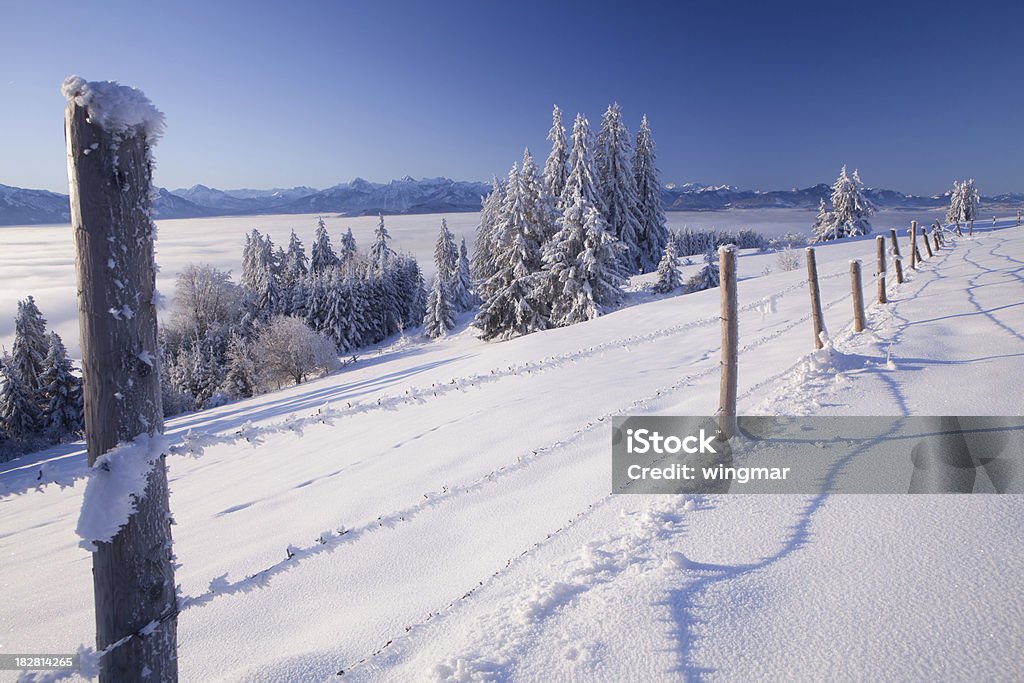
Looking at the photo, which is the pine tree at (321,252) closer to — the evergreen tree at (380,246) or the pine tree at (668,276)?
the evergreen tree at (380,246)

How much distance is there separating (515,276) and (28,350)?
28.1 meters

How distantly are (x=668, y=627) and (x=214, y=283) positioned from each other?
60.6 m

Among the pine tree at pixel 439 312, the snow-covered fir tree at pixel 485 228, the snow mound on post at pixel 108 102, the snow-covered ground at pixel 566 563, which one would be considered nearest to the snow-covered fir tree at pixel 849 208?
the snow-covered fir tree at pixel 485 228

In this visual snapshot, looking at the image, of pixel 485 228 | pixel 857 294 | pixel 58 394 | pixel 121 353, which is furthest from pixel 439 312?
pixel 121 353

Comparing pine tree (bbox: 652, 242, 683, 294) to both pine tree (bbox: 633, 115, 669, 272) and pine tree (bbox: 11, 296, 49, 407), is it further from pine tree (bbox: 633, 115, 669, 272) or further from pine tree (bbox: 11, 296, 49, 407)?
pine tree (bbox: 11, 296, 49, 407)

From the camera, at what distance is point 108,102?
1479 millimetres

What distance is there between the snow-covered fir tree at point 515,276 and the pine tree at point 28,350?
84.0 ft

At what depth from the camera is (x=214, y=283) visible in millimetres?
51969

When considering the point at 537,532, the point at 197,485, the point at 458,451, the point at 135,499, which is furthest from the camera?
the point at 197,485

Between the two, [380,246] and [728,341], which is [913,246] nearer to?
[728,341]

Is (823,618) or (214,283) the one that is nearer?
(823,618)

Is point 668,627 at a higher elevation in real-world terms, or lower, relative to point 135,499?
lower

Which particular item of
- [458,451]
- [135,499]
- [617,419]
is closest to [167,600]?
[135,499]

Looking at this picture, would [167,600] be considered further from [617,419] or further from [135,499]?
[617,419]
